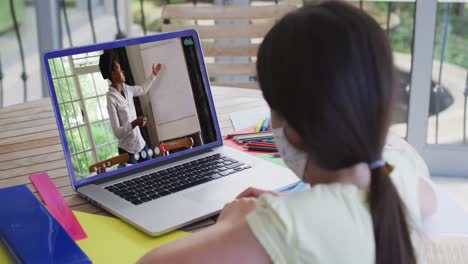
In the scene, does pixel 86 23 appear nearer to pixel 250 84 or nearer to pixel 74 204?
pixel 250 84

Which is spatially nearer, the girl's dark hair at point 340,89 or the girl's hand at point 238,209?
the girl's dark hair at point 340,89

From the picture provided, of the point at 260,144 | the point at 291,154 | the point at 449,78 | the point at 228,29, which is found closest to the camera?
the point at 291,154

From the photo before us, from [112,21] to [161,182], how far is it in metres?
2.63

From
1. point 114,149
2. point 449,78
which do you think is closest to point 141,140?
point 114,149

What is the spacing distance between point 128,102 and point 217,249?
552 mm

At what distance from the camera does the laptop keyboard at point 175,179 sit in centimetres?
124

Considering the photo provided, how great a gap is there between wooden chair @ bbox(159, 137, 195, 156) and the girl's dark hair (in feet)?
1.77

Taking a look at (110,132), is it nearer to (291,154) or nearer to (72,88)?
(72,88)

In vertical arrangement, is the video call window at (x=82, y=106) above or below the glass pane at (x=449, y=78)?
above

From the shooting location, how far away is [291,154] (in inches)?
38.4

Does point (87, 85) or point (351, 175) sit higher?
point (87, 85)

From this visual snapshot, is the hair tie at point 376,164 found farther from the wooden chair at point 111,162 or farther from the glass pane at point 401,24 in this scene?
the glass pane at point 401,24

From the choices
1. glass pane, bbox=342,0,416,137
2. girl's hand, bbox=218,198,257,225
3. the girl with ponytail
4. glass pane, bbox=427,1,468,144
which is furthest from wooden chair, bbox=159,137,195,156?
glass pane, bbox=342,0,416,137

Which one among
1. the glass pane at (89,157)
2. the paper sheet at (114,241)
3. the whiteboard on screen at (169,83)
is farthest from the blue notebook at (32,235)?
the whiteboard on screen at (169,83)
